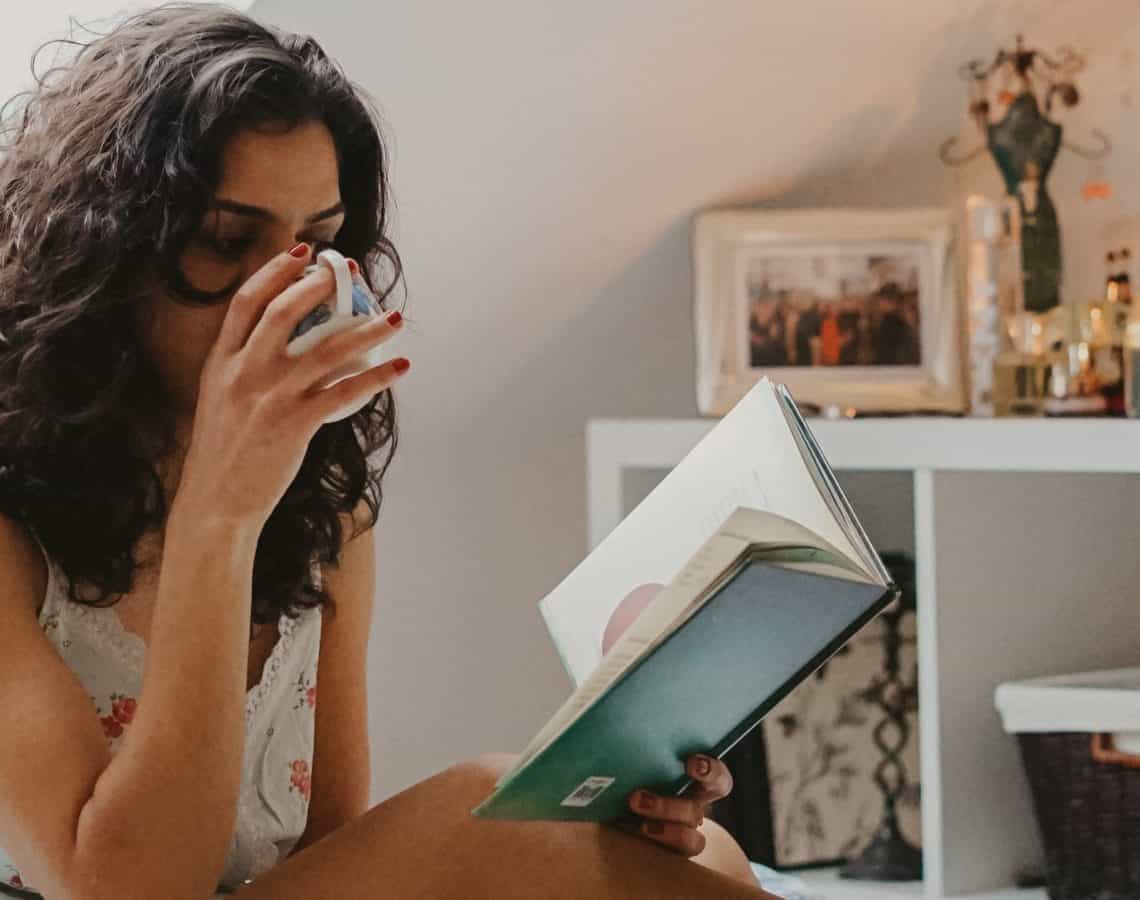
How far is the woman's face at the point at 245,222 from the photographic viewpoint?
0.93 m

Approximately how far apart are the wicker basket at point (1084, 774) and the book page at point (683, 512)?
2.07ft

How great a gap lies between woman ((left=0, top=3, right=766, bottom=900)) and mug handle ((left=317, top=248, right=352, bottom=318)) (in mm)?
12

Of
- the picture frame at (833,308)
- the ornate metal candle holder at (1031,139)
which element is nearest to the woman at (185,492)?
the picture frame at (833,308)

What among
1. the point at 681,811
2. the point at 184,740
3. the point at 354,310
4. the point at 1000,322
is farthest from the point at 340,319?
the point at 1000,322

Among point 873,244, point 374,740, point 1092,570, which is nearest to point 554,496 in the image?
point 374,740

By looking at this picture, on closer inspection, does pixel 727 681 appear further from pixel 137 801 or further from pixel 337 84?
pixel 337 84

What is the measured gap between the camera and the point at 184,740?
854mm

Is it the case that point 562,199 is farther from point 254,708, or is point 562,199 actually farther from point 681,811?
point 681,811

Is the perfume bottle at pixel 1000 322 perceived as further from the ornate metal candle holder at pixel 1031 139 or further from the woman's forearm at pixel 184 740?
the woman's forearm at pixel 184 740

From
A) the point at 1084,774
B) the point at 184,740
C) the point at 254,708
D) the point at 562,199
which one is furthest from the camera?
the point at 562,199

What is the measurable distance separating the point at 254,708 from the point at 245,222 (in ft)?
1.14

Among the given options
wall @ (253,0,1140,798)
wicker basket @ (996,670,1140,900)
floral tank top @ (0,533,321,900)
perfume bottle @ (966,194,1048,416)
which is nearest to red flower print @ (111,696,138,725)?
floral tank top @ (0,533,321,900)

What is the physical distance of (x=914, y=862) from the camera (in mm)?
1619

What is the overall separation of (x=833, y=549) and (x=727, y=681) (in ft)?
0.38
